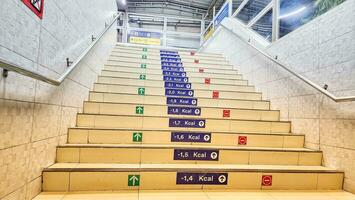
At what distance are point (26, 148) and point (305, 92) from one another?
2719 millimetres

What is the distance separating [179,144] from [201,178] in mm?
528

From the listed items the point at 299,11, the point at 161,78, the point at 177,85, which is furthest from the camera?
the point at 161,78

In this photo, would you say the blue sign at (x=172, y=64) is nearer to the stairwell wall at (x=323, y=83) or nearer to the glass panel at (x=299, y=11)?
the stairwell wall at (x=323, y=83)

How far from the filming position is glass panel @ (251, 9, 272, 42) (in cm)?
408

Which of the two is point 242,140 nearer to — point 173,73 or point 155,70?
point 173,73

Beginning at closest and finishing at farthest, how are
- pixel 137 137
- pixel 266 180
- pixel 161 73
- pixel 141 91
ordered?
pixel 266 180
pixel 137 137
pixel 141 91
pixel 161 73

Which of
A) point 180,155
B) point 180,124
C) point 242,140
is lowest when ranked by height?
point 180,155

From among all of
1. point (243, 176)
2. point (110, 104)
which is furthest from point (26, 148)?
point (243, 176)

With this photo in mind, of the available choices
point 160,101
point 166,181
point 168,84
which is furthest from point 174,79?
point 166,181

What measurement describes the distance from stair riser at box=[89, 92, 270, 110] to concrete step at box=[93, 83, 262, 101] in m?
0.20

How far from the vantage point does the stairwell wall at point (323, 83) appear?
2.25m

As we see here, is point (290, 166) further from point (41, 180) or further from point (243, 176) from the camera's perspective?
point (41, 180)

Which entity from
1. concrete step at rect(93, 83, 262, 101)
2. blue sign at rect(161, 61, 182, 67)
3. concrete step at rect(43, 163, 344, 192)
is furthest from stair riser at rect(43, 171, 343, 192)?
blue sign at rect(161, 61, 182, 67)

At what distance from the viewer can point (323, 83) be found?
256 centimetres
